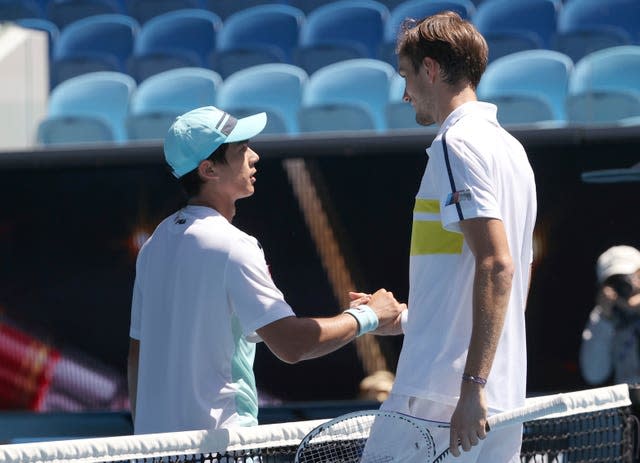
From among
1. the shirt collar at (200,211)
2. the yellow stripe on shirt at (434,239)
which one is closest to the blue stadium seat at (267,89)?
the shirt collar at (200,211)

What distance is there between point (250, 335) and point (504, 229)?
67 cm

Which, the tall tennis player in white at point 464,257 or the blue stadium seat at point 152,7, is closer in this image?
the tall tennis player in white at point 464,257

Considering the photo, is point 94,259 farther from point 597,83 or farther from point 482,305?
point 482,305

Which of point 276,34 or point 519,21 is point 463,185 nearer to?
point 519,21

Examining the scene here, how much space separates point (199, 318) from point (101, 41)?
5889mm

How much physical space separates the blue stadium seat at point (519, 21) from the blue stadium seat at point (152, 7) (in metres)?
2.36

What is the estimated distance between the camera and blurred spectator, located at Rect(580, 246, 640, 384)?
197 inches

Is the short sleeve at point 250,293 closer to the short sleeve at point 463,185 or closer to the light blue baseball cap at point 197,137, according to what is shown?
the light blue baseball cap at point 197,137

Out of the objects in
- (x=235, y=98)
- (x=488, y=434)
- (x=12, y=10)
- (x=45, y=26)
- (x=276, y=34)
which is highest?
(x=45, y=26)

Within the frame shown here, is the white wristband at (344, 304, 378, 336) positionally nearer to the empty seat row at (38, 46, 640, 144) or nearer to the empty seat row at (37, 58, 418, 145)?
the empty seat row at (38, 46, 640, 144)

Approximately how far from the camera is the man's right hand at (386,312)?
2.92 m

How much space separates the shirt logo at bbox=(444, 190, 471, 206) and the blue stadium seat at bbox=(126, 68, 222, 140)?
3.75 metres

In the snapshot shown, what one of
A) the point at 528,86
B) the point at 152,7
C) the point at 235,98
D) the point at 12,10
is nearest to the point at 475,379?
the point at 528,86

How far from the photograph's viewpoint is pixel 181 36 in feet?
26.8
